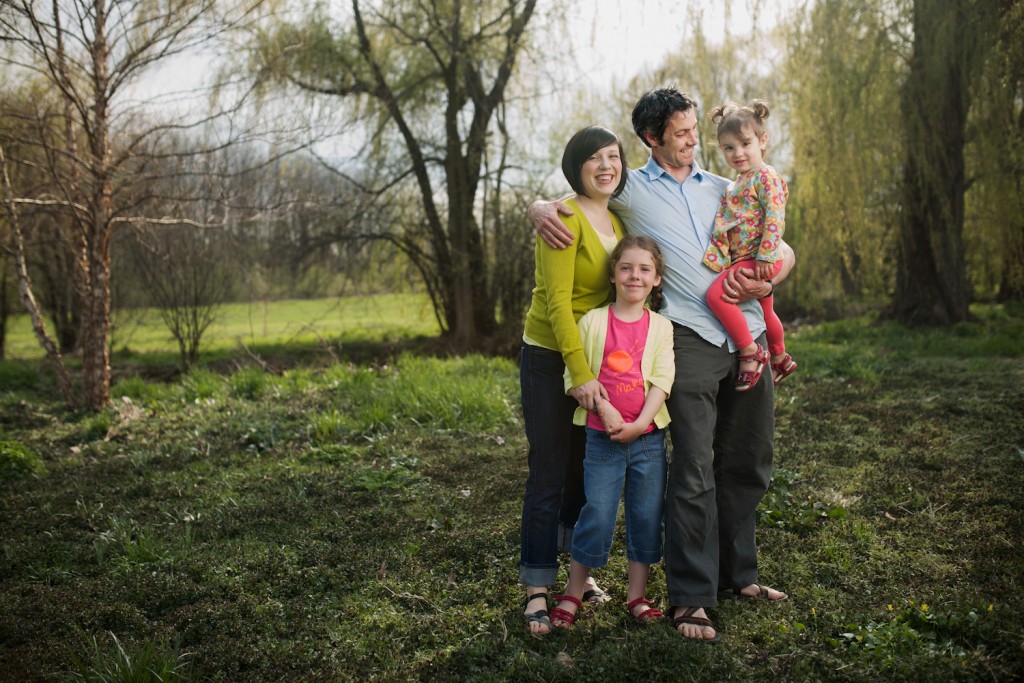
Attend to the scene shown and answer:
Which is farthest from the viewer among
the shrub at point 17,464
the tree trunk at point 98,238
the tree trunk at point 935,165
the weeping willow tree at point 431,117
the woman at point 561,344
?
the weeping willow tree at point 431,117

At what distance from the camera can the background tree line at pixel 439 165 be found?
326 inches

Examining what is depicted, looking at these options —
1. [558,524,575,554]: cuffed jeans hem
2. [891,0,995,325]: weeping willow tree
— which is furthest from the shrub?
[891,0,995,325]: weeping willow tree

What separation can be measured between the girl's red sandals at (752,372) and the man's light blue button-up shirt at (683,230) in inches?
2.6

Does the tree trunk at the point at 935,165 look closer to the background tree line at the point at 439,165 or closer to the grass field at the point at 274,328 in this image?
the background tree line at the point at 439,165

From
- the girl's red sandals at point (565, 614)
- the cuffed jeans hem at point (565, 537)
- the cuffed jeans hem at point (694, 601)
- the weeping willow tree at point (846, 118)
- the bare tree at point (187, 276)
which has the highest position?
the weeping willow tree at point (846, 118)

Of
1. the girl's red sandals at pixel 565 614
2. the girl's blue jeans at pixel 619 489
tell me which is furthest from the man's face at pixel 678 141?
the girl's red sandals at pixel 565 614

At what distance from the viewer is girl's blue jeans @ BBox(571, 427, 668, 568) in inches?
116

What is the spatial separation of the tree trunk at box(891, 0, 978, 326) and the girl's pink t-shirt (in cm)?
845

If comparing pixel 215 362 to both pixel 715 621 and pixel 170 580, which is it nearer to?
pixel 170 580

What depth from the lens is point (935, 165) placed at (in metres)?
10.1

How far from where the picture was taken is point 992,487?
4148 millimetres

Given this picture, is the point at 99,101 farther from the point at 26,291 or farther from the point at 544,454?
the point at 544,454

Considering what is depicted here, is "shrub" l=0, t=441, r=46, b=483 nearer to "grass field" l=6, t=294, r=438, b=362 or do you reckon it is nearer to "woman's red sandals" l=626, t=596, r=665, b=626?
"grass field" l=6, t=294, r=438, b=362

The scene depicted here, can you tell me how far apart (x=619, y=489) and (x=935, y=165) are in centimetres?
907
